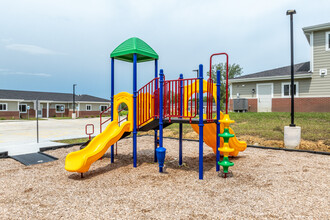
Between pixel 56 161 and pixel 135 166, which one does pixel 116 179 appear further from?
pixel 56 161

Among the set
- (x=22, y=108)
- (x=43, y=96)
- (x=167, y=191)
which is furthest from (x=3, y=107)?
(x=167, y=191)

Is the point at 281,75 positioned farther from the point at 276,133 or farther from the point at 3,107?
the point at 3,107

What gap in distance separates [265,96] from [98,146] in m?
17.9

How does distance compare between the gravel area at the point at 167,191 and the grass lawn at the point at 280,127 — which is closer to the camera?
the gravel area at the point at 167,191

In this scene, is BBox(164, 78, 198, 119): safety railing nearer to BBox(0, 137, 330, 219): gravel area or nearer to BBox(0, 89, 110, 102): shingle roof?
BBox(0, 137, 330, 219): gravel area

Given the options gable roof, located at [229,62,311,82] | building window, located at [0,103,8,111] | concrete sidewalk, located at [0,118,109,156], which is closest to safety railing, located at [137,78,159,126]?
concrete sidewalk, located at [0,118,109,156]

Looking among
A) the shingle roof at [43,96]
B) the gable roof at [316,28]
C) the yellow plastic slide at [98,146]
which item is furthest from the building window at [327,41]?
the shingle roof at [43,96]

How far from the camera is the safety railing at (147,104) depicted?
253 inches

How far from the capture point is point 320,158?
731 cm

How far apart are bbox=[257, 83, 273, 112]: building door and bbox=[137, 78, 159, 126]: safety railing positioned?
1626 centimetres

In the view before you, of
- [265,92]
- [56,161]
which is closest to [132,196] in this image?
[56,161]

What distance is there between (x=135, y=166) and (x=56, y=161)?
2.70m

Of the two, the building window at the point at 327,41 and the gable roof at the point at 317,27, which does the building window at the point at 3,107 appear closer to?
the gable roof at the point at 317,27

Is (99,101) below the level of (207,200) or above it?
above
